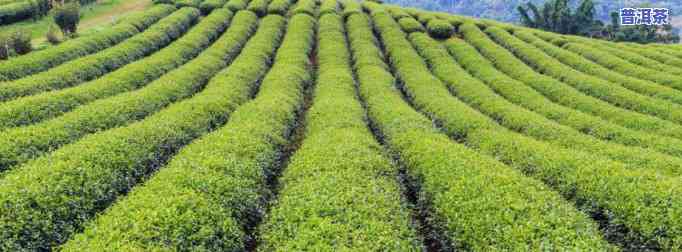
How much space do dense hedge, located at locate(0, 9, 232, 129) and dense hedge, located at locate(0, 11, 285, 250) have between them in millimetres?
4444

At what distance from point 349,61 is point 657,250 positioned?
25.4 meters

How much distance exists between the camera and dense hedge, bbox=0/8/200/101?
71.8 feet

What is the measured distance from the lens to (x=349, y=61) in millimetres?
33906

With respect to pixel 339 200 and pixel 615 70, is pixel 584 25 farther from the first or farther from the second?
pixel 339 200

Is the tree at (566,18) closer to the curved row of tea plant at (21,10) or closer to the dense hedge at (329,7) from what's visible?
the dense hedge at (329,7)

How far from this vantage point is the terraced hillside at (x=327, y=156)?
34.8ft

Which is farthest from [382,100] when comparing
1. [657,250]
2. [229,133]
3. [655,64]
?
[655,64]

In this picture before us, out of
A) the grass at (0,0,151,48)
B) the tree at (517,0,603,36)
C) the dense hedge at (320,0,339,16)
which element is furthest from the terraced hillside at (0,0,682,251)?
the tree at (517,0,603,36)

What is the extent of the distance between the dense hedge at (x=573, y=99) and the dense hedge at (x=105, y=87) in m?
23.8

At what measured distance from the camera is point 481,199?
11.5 m

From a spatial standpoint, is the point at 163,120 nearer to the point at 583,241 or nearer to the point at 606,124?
the point at 583,241

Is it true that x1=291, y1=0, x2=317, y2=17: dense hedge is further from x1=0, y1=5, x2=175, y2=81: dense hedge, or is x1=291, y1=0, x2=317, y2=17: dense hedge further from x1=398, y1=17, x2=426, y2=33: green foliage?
x1=0, y1=5, x2=175, y2=81: dense hedge

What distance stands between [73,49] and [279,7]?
22.7 m

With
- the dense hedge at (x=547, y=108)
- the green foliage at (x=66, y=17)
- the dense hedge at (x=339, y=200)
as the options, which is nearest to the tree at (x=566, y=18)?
the dense hedge at (x=547, y=108)
